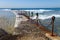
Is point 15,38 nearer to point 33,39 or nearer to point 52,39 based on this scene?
point 33,39

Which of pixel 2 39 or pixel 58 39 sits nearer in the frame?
pixel 2 39

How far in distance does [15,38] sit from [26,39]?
0.63m

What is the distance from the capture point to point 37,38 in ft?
32.0

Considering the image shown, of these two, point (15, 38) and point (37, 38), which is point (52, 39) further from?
point (15, 38)

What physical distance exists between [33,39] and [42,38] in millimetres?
561

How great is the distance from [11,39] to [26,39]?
2.67 ft

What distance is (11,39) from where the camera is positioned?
926 cm

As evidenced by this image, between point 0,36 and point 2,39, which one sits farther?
point 0,36

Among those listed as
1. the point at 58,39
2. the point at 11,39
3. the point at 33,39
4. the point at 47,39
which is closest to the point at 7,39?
the point at 11,39

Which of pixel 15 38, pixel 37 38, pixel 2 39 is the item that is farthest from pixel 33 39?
pixel 2 39

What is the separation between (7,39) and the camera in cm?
919

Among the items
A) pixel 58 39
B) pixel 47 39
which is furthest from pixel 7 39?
pixel 58 39

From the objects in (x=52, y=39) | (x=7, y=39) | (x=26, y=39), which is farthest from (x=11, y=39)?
(x=52, y=39)

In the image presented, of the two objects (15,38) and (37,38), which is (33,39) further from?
(15,38)
